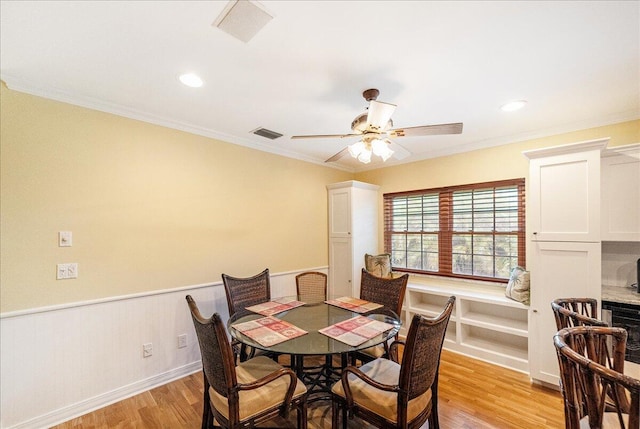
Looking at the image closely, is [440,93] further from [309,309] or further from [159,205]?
[159,205]

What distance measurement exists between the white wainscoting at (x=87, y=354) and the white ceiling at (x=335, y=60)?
179 cm

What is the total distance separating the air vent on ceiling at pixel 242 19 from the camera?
1.40 m

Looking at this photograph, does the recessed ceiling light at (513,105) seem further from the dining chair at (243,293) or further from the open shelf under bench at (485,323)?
the dining chair at (243,293)

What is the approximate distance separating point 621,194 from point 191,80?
3.92 m

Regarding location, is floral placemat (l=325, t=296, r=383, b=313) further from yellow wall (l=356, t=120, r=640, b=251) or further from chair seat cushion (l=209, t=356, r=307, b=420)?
yellow wall (l=356, t=120, r=640, b=251)

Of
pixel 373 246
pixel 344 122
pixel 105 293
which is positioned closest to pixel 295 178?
pixel 344 122

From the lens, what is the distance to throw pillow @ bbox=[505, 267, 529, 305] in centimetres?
293

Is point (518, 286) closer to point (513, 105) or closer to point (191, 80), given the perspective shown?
point (513, 105)

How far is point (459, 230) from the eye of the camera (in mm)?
3768

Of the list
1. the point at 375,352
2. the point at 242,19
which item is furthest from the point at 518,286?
the point at 242,19

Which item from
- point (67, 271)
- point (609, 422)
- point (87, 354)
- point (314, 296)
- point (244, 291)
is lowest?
point (87, 354)

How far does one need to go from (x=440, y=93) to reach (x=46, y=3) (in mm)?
2556

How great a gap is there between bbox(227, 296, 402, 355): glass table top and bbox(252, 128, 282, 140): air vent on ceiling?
193 cm

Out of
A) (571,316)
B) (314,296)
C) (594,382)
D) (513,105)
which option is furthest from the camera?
(314,296)
